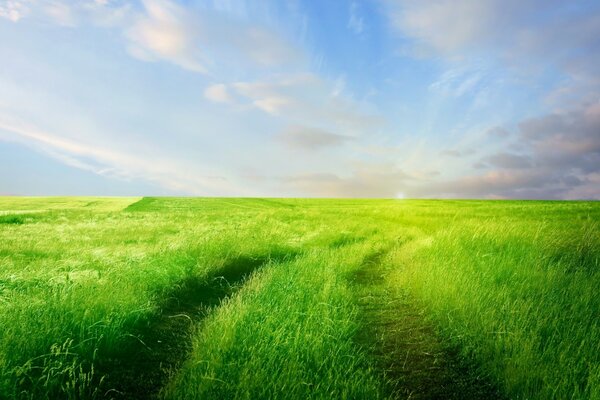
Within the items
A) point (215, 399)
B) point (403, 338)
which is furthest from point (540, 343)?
point (215, 399)

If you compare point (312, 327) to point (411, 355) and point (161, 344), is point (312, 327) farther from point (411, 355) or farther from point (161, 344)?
point (161, 344)

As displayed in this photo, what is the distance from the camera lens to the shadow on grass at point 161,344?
5.02 meters

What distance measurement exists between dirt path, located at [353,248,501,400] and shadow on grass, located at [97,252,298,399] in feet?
9.65

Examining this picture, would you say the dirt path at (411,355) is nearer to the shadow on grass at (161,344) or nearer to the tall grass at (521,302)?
the tall grass at (521,302)

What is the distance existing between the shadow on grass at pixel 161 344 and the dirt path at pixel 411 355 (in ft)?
9.65

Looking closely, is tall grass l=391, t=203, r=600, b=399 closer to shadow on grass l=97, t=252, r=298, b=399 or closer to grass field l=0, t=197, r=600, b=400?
grass field l=0, t=197, r=600, b=400

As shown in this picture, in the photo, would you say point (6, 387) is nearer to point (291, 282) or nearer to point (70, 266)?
point (291, 282)

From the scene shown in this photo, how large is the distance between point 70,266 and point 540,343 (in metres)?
10.1

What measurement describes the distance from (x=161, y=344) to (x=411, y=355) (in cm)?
394

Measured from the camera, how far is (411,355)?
236 inches

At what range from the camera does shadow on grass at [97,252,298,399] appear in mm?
5022

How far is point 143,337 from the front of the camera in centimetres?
642

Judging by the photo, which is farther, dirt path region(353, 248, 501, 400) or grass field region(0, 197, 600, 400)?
dirt path region(353, 248, 501, 400)

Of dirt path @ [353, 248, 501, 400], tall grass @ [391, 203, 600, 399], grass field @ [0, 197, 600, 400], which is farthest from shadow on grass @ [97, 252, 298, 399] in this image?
tall grass @ [391, 203, 600, 399]
